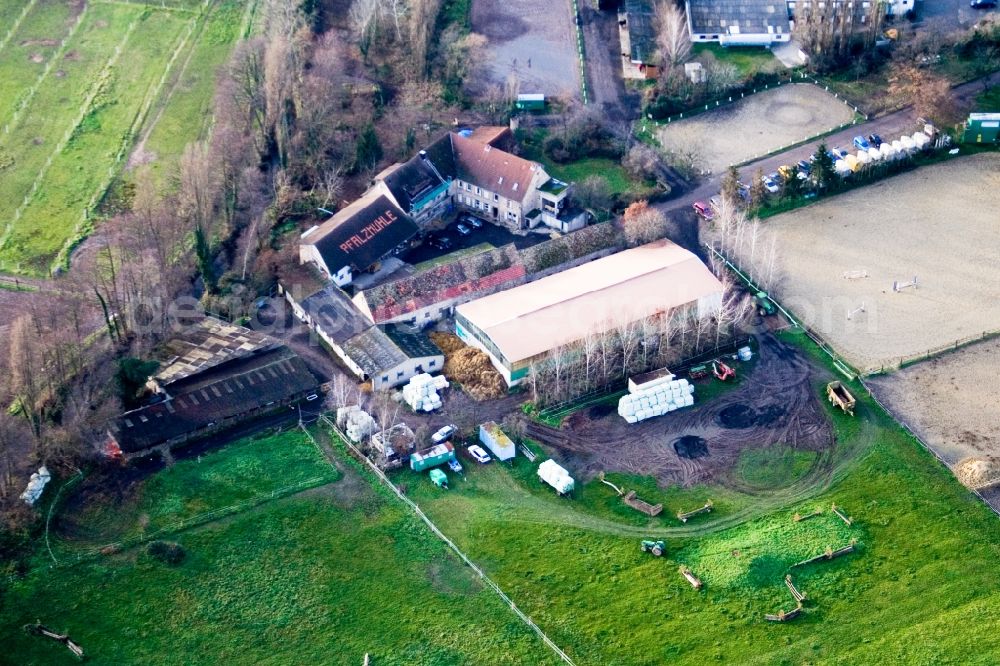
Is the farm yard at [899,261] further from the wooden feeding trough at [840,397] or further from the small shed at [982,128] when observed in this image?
the wooden feeding trough at [840,397]

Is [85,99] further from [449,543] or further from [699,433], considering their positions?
[699,433]

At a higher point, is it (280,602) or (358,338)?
(358,338)

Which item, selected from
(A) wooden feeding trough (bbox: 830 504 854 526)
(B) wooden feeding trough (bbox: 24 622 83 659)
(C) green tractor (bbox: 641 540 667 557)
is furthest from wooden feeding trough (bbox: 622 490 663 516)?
(B) wooden feeding trough (bbox: 24 622 83 659)

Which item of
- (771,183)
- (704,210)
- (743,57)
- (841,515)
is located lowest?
(841,515)

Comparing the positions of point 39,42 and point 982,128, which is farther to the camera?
point 39,42

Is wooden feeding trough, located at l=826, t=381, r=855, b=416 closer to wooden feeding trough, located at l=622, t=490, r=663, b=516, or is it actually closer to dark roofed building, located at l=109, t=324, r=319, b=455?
wooden feeding trough, located at l=622, t=490, r=663, b=516

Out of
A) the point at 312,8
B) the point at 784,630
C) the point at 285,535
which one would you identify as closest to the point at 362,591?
the point at 285,535

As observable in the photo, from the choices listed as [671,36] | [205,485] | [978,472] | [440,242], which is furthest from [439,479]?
[671,36]
